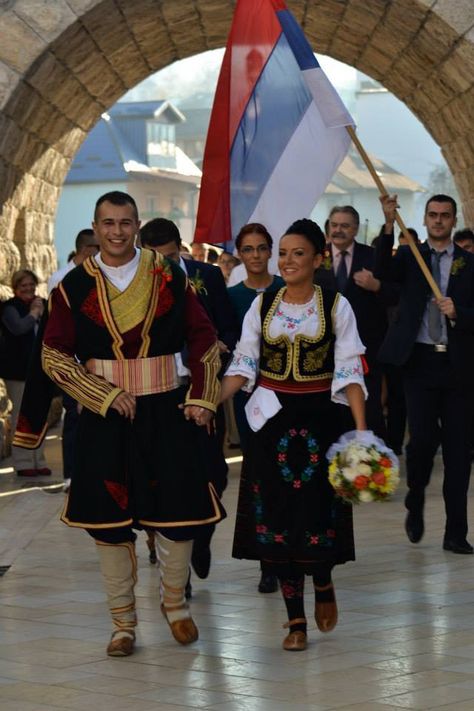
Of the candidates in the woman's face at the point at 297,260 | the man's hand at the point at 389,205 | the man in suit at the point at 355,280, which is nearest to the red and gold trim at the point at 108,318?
the woman's face at the point at 297,260

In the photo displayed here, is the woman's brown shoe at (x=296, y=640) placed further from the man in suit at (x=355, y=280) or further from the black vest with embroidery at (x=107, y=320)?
the man in suit at (x=355, y=280)

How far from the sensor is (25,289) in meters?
12.1

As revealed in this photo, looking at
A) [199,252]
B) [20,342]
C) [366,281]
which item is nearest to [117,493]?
[366,281]

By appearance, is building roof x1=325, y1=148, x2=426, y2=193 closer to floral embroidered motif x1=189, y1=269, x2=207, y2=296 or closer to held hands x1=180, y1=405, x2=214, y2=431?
floral embroidered motif x1=189, y1=269, x2=207, y2=296

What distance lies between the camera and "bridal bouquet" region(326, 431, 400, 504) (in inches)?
231

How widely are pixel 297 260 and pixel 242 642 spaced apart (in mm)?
1589

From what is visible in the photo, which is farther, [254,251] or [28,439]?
[254,251]

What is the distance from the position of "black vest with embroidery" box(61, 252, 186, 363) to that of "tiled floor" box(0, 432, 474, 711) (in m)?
1.22

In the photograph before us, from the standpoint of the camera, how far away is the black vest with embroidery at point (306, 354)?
6203 mm

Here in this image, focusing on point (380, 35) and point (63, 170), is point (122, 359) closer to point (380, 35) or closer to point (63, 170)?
point (380, 35)

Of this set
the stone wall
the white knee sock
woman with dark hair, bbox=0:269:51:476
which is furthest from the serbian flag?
woman with dark hair, bbox=0:269:51:476

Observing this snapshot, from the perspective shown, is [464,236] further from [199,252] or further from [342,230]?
[199,252]

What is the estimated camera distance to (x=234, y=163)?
28.9ft

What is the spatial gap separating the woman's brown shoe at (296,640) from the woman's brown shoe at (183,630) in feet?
1.32
